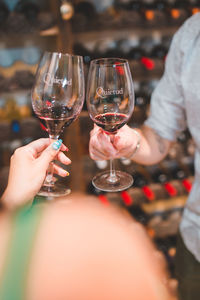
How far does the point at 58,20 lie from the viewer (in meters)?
1.92

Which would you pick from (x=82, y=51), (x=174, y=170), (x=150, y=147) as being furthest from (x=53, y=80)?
(x=174, y=170)

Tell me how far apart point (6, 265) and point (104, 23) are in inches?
73.6

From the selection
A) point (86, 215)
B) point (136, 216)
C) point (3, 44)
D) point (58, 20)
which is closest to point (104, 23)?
point (58, 20)

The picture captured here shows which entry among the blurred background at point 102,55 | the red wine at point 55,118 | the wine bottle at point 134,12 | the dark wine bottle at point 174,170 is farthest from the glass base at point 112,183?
the dark wine bottle at point 174,170

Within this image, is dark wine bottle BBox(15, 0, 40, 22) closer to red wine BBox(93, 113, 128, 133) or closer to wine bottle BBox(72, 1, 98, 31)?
wine bottle BBox(72, 1, 98, 31)

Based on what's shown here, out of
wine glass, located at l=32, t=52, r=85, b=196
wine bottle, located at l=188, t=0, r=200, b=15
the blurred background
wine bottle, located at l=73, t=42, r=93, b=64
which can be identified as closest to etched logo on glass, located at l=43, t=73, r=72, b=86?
wine glass, located at l=32, t=52, r=85, b=196

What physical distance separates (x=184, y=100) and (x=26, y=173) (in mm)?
745

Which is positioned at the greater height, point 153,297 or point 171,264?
point 153,297

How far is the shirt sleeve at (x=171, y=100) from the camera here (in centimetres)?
109

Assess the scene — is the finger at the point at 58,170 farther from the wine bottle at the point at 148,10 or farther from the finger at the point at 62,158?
the wine bottle at the point at 148,10

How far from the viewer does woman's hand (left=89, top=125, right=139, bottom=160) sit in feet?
2.47

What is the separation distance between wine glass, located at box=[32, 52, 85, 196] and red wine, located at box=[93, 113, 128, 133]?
0.18 feet

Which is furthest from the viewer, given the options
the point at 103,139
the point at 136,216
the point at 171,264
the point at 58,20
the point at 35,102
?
Answer: the point at 136,216

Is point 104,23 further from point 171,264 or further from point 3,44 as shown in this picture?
point 171,264
